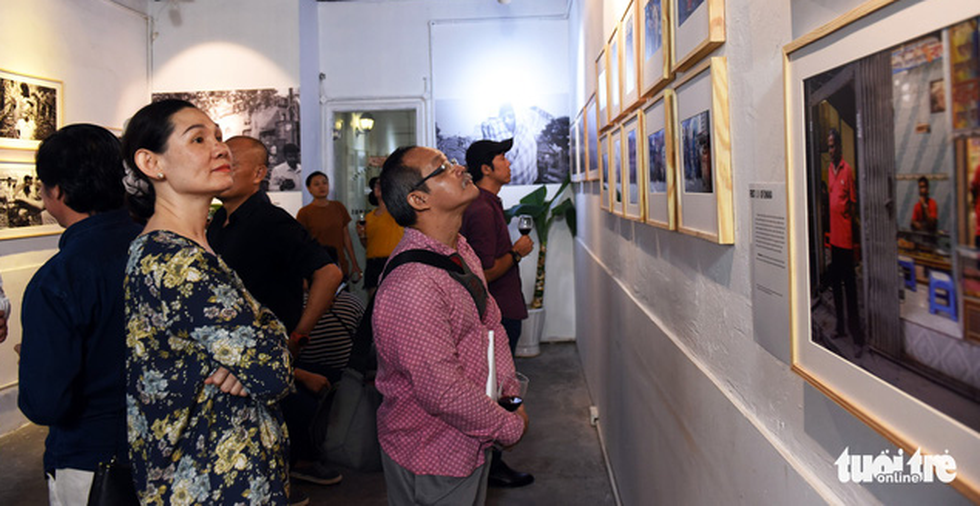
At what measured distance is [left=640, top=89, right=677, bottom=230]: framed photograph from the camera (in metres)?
1.84

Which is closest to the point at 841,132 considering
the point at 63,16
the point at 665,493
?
the point at 665,493

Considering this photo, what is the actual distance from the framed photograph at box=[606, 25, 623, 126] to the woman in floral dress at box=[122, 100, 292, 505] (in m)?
1.78

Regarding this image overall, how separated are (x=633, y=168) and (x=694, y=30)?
37.2 inches

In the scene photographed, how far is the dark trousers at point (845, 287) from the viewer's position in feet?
2.72

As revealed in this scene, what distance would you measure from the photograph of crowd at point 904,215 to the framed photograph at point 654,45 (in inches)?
38.0

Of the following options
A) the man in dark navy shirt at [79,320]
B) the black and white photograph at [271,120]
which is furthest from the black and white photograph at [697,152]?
the black and white photograph at [271,120]

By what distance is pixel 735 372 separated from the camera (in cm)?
142

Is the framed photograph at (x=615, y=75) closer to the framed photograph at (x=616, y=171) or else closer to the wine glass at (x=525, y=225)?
the framed photograph at (x=616, y=171)

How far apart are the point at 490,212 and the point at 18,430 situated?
4.07 metres

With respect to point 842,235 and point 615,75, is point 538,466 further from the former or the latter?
point 842,235

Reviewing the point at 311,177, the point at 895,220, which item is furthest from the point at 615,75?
the point at 311,177

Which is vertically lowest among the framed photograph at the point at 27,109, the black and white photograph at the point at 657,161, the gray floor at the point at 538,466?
the gray floor at the point at 538,466

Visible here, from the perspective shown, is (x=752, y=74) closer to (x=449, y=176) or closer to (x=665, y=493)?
(x=449, y=176)

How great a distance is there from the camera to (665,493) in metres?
2.14
